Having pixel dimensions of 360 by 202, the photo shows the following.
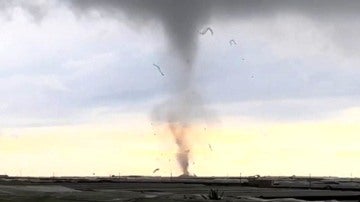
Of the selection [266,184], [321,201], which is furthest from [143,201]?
[266,184]

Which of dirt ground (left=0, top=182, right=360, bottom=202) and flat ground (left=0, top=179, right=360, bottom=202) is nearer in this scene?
dirt ground (left=0, top=182, right=360, bottom=202)

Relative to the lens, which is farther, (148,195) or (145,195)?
(148,195)

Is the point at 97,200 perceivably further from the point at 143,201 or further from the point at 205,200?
the point at 205,200

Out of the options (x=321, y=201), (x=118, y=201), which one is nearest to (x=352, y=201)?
(x=321, y=201)

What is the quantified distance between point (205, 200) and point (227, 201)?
268cm

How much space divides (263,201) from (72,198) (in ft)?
76.2

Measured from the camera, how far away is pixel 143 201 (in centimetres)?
6338

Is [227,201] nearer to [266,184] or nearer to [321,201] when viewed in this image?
[321,201]

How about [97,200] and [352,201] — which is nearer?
[97,200]

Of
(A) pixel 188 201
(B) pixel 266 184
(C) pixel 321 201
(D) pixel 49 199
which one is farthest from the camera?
(B) pixel 266 184

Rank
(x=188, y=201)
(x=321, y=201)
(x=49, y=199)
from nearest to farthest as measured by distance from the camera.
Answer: (x=188, y=201)
(x=49, y=199)
(x=321, y=201)

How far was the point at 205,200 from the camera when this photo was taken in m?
63.9

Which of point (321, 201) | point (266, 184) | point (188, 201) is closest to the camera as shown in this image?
point (188, 201)

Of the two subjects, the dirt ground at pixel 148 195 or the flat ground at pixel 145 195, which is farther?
the flat ground at pixel 145 195
